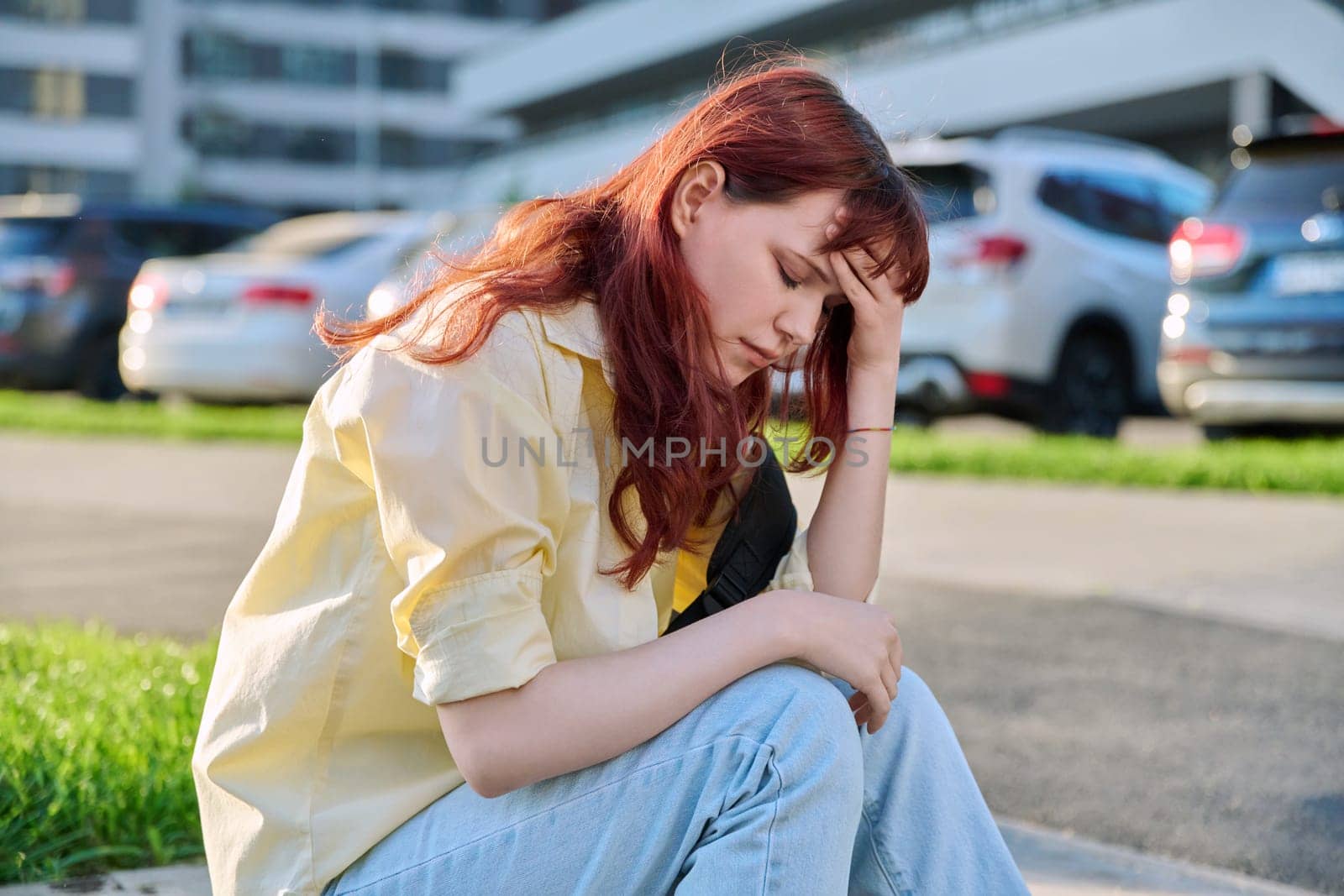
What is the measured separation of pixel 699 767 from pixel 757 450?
55cm

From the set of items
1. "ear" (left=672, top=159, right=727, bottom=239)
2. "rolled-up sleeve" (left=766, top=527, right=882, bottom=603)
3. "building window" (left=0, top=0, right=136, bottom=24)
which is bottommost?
"rolled-up sleeve" (left=766, top=527, right=882, bottom=603)

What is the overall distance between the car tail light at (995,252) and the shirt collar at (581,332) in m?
7.04

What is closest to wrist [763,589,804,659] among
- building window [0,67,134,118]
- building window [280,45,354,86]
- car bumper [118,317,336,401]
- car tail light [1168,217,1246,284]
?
car tail light [1168,217,1246,284]

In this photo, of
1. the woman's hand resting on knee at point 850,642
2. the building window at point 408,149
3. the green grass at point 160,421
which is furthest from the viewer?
the building window at point 408,149

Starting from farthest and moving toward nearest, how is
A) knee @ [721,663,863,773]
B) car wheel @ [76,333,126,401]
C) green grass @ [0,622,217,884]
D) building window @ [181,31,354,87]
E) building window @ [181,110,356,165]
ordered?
building window @ [181,31,354,87], building window @ [181,110,356,165], car wheel @ [76,333,126,401], green grass @ [0,622,217,884], knee @ [721,663,863,773]

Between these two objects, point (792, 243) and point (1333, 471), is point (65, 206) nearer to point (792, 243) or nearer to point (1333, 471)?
point (1333, 471)

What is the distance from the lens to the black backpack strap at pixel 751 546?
7.02 ft

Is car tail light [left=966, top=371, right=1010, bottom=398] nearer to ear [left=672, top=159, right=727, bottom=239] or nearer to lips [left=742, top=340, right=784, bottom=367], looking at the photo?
lips [left=742, top=340, right=784, bottom=367]

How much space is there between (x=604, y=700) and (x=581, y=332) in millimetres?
418

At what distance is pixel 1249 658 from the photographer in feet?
14.6

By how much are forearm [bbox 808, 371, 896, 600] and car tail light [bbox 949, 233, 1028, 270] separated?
6543mm

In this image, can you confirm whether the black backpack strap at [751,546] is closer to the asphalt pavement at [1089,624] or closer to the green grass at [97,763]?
the asphalt pavement at [1089,624]

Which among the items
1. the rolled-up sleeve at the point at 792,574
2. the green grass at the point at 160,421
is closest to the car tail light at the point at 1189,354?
the green grass at the point at 160,421

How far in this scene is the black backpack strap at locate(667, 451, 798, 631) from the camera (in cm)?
214
